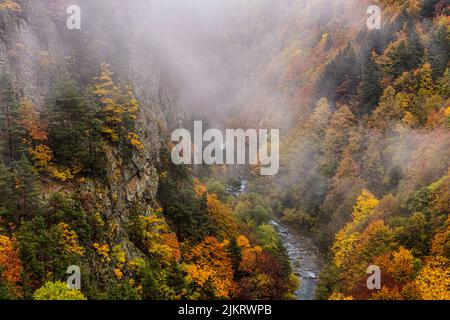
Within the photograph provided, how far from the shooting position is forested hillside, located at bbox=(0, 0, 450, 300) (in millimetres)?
43906

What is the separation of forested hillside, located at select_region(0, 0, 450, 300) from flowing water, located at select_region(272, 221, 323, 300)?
2.56m

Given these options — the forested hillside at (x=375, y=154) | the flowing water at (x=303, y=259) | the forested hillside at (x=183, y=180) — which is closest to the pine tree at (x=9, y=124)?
the forested hillside at (x=183, y=180)

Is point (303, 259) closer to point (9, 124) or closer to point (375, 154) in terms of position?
point (375, 154)

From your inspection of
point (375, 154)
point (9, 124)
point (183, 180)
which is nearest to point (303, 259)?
point (375, 154)

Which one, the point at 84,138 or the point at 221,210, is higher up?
the point at 84,138

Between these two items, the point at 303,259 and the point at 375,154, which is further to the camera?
the point at 375,154

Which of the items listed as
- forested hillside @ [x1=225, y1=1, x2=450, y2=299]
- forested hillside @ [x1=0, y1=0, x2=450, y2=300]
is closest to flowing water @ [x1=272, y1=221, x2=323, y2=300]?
forested hillside @ [x1=0, y1=0, x2=450, y2=300]

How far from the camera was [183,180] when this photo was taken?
269 feet

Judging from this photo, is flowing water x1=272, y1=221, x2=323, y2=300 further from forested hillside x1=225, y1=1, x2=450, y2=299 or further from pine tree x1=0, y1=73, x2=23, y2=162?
pine tree x1=0, y1=73, x2=23, y2=162

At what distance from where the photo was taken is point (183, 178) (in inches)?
3233

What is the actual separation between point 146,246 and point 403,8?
93.8 metres

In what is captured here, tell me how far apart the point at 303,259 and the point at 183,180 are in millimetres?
25418
